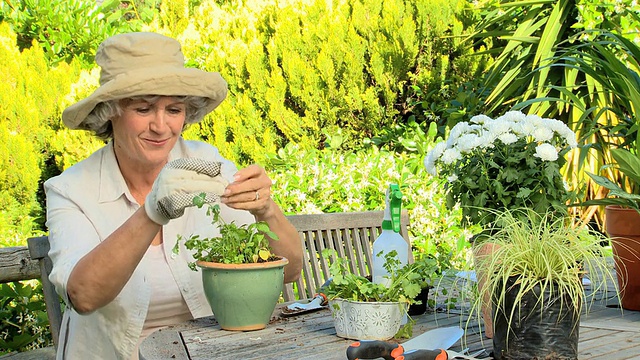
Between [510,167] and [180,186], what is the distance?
0.72 metres

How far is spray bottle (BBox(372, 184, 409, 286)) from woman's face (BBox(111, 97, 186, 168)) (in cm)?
68

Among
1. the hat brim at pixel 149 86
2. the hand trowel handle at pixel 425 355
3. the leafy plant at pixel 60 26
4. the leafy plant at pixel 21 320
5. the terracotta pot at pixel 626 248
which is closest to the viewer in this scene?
the hand trowel handle at pixel 425 355

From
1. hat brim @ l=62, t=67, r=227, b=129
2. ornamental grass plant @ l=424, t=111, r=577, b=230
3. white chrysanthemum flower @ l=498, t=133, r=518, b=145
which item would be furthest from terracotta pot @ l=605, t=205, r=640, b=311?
hat brim @ l=62, t=67, r=227, b=129

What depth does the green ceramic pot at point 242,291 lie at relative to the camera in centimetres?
160

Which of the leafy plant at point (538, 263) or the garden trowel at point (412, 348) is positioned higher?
the leafy plant at point (538, 263)

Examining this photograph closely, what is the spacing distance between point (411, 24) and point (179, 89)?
164 inches

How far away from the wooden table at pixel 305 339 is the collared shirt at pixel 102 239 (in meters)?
0.23

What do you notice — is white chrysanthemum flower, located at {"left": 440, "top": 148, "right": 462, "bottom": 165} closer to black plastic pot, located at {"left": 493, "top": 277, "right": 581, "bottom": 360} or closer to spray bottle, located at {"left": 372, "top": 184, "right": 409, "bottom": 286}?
spray bottle, located at {"left": 372, "top": 184, "right": 409, "bottom": 286}

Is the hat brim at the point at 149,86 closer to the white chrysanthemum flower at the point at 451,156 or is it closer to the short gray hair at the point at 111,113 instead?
the short gray hair at the point at 111,113

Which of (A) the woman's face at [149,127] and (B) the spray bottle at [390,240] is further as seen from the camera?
(A) the woman's face at [149,127]

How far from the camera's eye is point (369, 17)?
6020mm

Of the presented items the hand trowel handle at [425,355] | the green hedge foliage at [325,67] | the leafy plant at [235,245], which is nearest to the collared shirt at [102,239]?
the leafy plant at [235,245]

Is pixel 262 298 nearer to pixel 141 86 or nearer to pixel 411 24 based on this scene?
pixel 141 86

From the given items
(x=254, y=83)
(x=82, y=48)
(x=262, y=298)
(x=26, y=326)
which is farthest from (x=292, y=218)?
(x=82, y=48)
